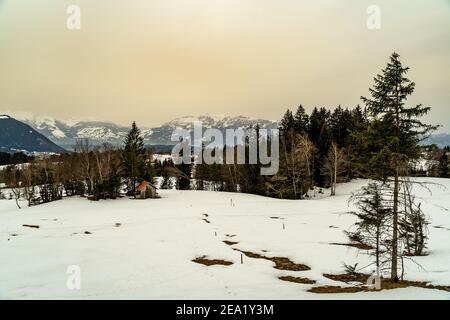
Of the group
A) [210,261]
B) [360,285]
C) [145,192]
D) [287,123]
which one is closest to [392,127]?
[360,285]

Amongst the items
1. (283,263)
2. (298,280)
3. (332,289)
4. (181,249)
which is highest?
(332,289)

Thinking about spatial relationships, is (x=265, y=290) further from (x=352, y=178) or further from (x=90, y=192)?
(x=352, y=178)

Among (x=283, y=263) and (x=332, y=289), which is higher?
(x=332, y=289)

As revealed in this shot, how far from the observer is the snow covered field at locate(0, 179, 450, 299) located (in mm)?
18312

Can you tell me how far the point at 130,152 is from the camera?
64.0m

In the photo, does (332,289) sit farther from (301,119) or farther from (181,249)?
(301,119)

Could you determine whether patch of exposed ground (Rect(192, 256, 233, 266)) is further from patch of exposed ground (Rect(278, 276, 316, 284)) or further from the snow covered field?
patch of exposed ground (Rect(278, 276, 316, 284))

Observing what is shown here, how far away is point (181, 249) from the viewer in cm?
2911

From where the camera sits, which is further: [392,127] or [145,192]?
[145,192]

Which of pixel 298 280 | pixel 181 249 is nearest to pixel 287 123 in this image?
pixel 181 249

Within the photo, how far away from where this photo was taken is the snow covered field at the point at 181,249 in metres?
18.3

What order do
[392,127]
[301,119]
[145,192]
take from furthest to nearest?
[301,119]
[145,192]
[392,127]

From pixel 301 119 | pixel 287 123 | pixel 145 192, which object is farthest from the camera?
pixel 301 119

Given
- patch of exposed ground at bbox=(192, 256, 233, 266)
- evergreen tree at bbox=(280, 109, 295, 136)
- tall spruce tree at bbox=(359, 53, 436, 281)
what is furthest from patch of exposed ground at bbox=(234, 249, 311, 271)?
evergreen tree at bbox=(280, 109, 295, 136)
